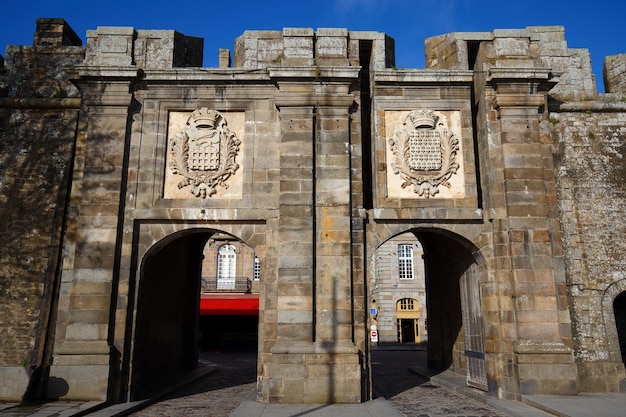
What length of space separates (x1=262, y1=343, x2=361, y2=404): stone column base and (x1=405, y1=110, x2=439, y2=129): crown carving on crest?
396 centimetres

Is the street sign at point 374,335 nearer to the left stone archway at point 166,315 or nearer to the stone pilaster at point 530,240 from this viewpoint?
the left stone archway at point 166,315

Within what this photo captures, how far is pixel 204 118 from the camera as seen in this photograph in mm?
8828

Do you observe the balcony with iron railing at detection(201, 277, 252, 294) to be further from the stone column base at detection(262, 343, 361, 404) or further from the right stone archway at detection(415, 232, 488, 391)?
the stone column base at detection(262, 343, 361, 404)

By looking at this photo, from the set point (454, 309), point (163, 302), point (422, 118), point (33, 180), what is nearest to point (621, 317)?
point (454, 309)

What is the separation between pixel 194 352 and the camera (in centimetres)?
1241

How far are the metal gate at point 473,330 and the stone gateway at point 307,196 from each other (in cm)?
5

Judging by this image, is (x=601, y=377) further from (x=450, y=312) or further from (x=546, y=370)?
(x=450, y=312)

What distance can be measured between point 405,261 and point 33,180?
19123mm

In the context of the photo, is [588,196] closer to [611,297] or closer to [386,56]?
[611,297]

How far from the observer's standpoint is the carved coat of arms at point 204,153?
8648 mm

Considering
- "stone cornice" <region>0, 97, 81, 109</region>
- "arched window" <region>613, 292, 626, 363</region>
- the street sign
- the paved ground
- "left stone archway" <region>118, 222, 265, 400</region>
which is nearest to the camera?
the paved ground

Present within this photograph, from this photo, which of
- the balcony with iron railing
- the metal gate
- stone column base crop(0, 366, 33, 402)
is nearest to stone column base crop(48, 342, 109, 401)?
stone column base crop(0, 366, 33, 402)

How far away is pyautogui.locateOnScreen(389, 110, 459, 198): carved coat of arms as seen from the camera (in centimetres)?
880

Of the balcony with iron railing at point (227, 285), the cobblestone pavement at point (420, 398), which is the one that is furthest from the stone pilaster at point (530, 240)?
the balcony with iron railing at point (227, 285)
